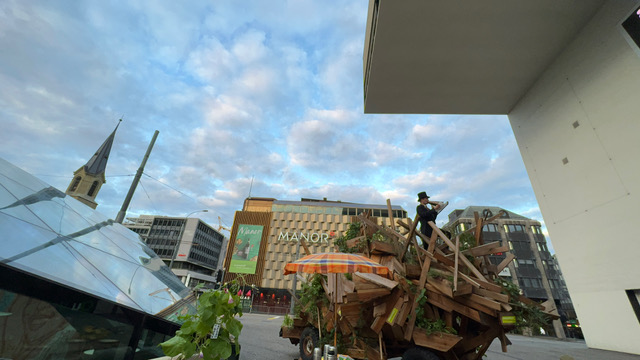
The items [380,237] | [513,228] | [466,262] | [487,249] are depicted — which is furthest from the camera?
[513,228]

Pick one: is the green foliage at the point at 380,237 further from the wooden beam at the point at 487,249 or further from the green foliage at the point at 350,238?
the wooden beam at the point at 487,249

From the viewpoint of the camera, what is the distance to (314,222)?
50062 millimetres

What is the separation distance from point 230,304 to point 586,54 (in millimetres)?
15475

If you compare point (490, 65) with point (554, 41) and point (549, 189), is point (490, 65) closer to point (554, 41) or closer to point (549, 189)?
point (554, 41)

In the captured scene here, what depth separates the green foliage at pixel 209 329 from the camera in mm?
2395

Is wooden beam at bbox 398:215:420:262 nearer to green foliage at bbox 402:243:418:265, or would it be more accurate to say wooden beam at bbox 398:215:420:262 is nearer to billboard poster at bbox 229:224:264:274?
green foliage at bbox 402:243:418:265

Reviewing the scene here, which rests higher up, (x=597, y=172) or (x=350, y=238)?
(x=597, y=172)

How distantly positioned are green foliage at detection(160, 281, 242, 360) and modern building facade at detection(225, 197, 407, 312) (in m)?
42.6

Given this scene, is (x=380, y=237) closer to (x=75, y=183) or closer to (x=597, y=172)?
(x=597, y=172)

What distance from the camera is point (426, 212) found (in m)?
5.20

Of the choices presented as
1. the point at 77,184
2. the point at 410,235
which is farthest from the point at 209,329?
the point at 77,184

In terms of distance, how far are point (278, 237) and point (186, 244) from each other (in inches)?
1485

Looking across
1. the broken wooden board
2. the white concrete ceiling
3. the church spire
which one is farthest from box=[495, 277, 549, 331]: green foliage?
the church spire

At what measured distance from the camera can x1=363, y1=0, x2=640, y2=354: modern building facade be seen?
27.9 ft
